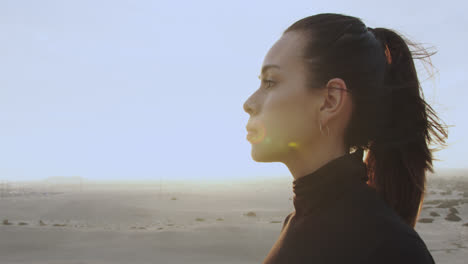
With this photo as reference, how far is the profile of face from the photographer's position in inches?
55.9

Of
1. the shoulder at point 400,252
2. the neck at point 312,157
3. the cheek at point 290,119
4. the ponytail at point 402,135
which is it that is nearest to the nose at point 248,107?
the cheek at point 290,119


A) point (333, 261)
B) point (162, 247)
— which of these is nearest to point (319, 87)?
point (333, 261)

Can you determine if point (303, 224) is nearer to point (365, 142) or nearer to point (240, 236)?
point (365, 142)

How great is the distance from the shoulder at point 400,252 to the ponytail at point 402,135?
0.47 meters

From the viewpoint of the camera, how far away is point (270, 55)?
5.14ft

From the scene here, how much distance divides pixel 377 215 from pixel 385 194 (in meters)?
0.44

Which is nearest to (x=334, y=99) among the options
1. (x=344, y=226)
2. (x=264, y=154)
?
(x=264, y=154)

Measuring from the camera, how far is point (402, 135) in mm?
1553

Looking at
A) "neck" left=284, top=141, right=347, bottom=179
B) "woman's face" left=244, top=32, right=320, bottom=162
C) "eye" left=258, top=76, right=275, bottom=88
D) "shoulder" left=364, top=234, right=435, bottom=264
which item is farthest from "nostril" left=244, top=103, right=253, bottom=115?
"shoulder" left=364, top=234, right=435, bottom=264

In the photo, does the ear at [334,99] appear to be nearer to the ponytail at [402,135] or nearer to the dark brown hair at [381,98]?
the dark brown hair at [381,98]

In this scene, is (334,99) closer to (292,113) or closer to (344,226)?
(292,113)

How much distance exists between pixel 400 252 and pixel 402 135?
1.91ft

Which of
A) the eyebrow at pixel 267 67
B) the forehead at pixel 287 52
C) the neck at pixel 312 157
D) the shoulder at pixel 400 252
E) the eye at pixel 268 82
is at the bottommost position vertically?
the shoulder at pixel 400 252

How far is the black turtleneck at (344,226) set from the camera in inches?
45.1
